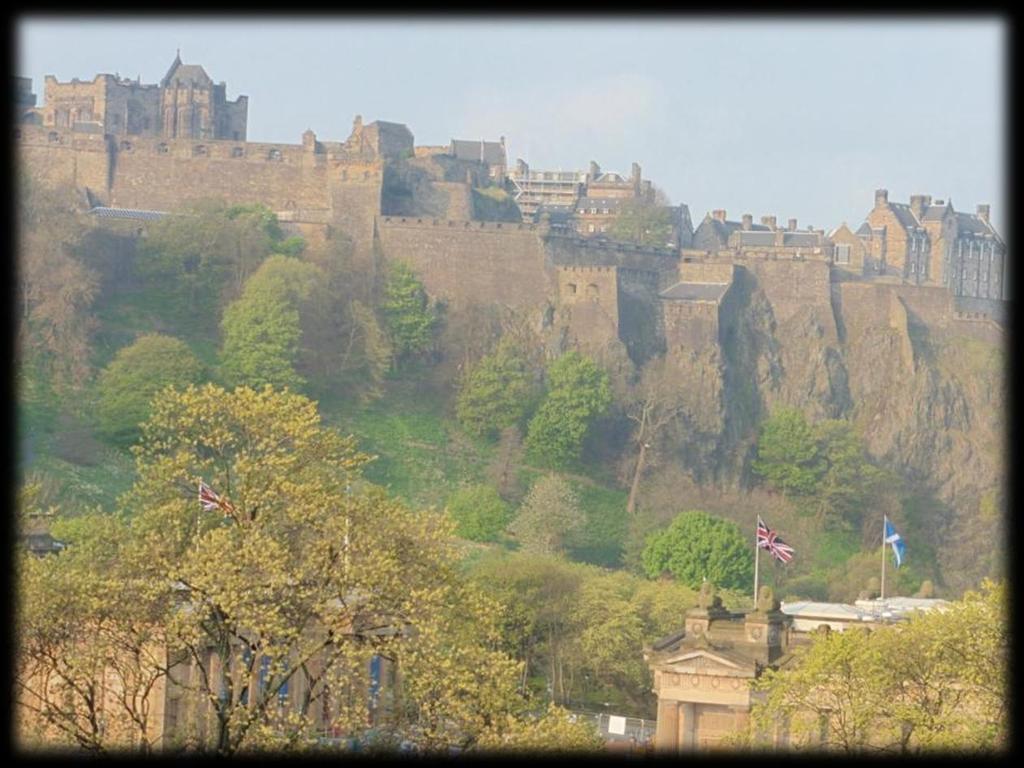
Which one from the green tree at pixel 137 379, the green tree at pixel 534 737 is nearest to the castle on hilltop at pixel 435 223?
the green tree at pixel 137 379

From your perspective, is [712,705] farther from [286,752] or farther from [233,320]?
[233,320]

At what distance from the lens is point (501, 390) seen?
94.2 m

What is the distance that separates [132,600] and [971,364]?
82.6 m

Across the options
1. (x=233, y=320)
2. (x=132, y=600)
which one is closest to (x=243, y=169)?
(x=233, y=320)

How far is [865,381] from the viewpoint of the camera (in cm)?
10325

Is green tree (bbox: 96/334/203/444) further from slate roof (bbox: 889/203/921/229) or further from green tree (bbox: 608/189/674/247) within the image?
slate roof (bbox: 889/203/921/229)

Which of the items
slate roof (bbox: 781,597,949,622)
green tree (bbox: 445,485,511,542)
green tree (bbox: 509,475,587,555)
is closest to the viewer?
slate roof (bbox: 781,597,949,622)

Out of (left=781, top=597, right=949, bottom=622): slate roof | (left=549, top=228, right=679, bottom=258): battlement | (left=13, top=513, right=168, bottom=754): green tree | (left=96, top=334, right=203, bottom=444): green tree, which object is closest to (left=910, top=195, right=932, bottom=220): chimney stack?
(left=549, top=228, right=679, bottom=258): battlement

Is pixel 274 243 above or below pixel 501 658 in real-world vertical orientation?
above

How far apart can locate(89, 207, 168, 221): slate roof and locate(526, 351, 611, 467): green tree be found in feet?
60.0

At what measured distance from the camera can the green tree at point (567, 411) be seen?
93375 mm

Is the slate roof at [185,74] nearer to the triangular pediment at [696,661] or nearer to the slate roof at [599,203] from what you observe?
the slate roof at [599,203]

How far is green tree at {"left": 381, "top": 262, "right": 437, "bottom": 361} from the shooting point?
314 ft

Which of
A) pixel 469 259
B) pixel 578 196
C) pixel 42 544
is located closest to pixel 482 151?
pixel 578 196
